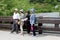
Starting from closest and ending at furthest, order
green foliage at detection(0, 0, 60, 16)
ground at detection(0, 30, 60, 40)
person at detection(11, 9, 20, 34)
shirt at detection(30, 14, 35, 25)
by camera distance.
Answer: ground at detection(0, 30, 60, 40)
shirt at detection(30, 14, 35, 25)
person at detection(11, 9, 20, 34)
green foliage at detection(0, 0, 60, 16)

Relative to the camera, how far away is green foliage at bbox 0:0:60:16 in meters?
22.0

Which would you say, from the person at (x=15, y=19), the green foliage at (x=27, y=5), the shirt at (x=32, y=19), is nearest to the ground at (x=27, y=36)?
the person at (x=15, y=19)

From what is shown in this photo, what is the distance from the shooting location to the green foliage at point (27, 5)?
2200cm

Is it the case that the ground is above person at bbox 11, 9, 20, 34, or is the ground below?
below

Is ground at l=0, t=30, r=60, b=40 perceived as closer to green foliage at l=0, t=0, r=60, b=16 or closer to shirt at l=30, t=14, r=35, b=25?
shirt at l=30, t=14, r=35, b=25

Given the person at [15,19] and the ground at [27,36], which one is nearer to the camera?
A: the ground at [27,36]

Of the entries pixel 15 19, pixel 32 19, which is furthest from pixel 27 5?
pixel 32 19

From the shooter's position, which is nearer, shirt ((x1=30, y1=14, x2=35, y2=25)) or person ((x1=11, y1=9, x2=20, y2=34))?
shirt ((x1=30, y1=14, x2=35, y2=25))

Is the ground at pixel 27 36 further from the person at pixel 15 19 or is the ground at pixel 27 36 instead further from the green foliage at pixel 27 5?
the green foliage at pixel 27 5

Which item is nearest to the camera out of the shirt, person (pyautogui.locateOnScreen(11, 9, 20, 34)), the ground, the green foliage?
the ground

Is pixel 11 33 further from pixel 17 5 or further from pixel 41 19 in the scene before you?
pixel 17 5

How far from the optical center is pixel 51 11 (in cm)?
2870

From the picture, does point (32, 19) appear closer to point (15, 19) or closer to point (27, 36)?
point (27, 36)

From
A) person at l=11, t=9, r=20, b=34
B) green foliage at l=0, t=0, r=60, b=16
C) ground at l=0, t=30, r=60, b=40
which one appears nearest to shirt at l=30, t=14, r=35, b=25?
ground at l=0, t=30, r=60, b=40
